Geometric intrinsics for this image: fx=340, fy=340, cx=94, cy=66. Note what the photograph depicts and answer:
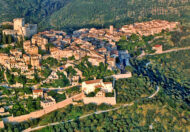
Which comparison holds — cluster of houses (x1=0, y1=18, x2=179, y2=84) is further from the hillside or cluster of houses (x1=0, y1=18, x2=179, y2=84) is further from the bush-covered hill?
the bush-covered hill

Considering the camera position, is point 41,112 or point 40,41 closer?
point 41,112

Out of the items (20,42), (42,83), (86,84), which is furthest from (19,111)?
(20,42)

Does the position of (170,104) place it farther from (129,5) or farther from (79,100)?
(129,5)

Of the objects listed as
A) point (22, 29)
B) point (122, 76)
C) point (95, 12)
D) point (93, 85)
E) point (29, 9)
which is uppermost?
point (29, 9)

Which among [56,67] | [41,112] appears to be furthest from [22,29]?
[41,112]

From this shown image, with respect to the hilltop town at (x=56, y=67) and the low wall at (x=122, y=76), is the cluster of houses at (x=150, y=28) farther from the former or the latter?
the low wall at (x=122, y=76)

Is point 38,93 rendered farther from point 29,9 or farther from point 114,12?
point 29,9
